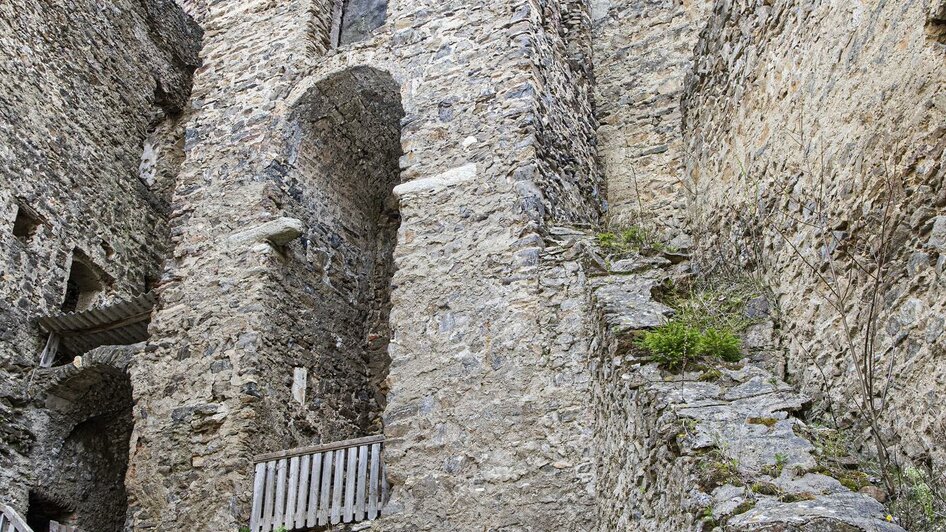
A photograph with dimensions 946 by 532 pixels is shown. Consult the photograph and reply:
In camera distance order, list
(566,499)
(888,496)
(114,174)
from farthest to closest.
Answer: (114,174), (566,499), (888,496)

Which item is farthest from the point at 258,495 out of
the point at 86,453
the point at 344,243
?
the point at 86,453

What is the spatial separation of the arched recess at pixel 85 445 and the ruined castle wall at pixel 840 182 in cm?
637

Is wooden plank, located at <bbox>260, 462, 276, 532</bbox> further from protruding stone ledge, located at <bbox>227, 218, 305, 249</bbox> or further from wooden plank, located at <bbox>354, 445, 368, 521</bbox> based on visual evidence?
protruding stone ledge, located at <bbox>227, 218, 305, 249</bbox>

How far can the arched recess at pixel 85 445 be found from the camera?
9.44m

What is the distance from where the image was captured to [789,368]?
16.4ft

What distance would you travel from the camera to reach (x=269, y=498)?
24.5ft

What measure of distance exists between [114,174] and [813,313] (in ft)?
30.0

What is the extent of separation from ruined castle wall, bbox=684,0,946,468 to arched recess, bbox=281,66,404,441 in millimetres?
4046

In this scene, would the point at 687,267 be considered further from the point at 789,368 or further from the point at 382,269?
the point at 382,269

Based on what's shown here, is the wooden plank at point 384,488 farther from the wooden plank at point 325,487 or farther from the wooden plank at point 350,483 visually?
the wooden plank at point 325,487

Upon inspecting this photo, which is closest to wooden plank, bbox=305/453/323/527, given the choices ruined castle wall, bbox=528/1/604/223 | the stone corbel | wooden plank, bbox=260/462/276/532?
wooden plank, bbox=260/462/276/532

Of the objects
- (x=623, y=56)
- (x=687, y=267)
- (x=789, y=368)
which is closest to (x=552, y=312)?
(x=687, y=267)

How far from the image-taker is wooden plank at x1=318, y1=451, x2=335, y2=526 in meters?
7.20

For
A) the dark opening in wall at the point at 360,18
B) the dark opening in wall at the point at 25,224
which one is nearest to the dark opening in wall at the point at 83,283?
the dark opening in wall at the point at 25,224
